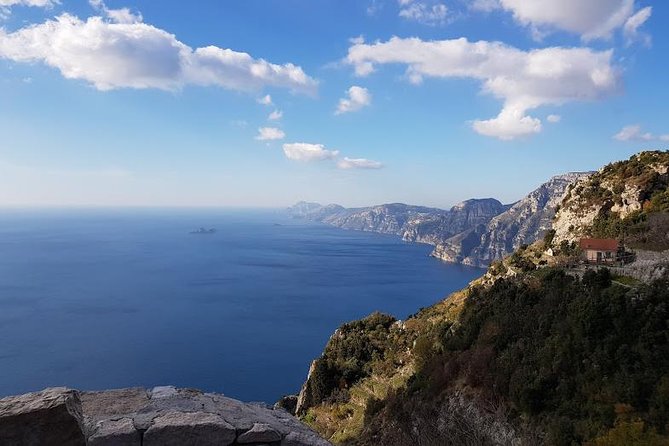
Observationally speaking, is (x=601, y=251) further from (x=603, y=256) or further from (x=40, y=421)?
(x=40, y=421)

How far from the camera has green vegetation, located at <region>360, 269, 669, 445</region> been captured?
42.3 ft

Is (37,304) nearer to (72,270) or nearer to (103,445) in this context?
(72,270)

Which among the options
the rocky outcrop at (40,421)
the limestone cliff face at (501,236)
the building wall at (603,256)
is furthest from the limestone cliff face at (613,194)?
the limestone cliff face at (501,236)

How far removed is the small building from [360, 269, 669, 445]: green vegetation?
529 centimetres

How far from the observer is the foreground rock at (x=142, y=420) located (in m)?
3.20

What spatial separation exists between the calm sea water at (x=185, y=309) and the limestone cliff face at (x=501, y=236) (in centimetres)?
2203

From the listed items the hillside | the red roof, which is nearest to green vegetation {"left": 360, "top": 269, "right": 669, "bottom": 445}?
the hillside

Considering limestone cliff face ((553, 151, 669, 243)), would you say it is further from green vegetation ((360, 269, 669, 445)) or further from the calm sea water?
the calm sea water

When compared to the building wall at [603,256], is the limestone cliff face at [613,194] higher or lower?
higher

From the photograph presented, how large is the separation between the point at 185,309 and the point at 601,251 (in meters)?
67.3

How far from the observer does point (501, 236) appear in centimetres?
17700

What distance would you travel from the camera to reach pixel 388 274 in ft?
399

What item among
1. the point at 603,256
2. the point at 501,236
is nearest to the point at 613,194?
the point at 603,256

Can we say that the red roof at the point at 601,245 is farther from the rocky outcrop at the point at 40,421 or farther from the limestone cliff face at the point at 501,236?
the limestone cliff face at the point at 501,236
